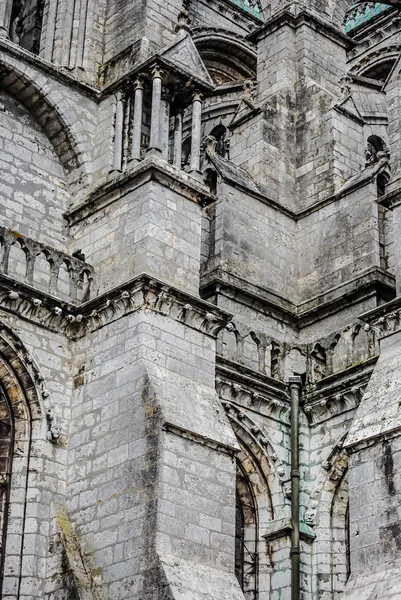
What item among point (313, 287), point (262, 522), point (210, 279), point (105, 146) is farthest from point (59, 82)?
point (262, 522)

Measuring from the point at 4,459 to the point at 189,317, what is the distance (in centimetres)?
274

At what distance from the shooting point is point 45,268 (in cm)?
1714

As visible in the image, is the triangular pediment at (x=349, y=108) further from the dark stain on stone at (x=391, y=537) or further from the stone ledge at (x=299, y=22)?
the dark stain on stone at (x=391, y=537)

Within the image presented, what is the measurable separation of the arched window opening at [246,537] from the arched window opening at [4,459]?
3.47 metres

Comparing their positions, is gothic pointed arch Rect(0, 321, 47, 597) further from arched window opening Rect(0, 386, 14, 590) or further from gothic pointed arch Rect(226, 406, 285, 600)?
gothic pointed arch Rect(226, 406, 285, 600)

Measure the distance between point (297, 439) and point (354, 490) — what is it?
2573mm

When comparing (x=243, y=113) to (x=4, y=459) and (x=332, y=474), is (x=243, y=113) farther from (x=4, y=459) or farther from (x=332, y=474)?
(x=4, y=459)

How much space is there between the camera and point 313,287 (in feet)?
66.2

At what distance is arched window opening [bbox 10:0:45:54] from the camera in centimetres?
2070

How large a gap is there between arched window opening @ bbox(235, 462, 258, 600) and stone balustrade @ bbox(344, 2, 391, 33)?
473 inches

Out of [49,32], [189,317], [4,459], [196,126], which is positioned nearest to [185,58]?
[196,126]

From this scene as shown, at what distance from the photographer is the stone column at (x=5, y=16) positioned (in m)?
18.4

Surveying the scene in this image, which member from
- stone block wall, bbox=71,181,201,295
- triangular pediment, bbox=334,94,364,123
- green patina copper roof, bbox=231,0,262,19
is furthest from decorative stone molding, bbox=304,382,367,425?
green patina copper roof, bbox=231,0,262,19

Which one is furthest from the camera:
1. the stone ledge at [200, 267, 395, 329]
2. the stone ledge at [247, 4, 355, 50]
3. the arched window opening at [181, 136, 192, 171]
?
the stone ledge at [247, 4, 355, 50]
